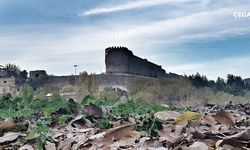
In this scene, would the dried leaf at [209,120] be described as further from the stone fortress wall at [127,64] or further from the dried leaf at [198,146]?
the stone fortress wall at [127,64]

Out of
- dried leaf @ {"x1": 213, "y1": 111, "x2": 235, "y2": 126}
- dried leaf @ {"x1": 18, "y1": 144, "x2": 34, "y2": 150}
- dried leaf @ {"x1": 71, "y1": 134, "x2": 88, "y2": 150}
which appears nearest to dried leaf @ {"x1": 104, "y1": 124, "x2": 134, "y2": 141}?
dried leaf @ {"x1": 71, "y1": 134, "x2": 88, "y2": 150}

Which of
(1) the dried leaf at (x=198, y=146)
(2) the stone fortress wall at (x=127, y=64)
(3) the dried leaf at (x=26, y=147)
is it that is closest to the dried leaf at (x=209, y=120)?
(1) the dried leaf at (x=198, y=146)

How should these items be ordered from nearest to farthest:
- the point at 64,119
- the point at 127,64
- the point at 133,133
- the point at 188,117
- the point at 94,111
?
the point at 133,133 < the point at 188,117 < the point at 64,119 < the point at 94,111 < the point at 127,64

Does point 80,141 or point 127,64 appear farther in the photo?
point 127,64

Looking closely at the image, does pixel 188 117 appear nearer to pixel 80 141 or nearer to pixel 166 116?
pixel 166 116

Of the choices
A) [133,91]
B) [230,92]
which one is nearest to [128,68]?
[133,91]

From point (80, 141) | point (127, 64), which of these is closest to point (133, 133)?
point (80, 141)

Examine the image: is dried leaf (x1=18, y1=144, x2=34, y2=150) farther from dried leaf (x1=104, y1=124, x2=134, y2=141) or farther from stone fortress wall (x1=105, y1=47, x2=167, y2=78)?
stone fortress wall (x1=105, y1=47, x2=167, y2=78)

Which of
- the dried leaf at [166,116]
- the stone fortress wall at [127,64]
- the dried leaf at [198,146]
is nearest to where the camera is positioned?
the dried leaf at [198,146]

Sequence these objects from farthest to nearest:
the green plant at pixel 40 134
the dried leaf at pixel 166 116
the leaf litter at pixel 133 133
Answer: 1. the dried leaf at pixel 166 116
2. the green plant at pixel 40 134
3. the leaf litter at pixel 133 133

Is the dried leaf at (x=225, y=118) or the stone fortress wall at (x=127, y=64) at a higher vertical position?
the stone fortress wall at (x=127, y=64)

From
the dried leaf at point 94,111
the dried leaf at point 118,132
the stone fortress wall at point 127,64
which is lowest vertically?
the dried leaf at point 118,132

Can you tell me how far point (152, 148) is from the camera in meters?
2.77

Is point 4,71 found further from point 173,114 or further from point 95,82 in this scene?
point 173,114
